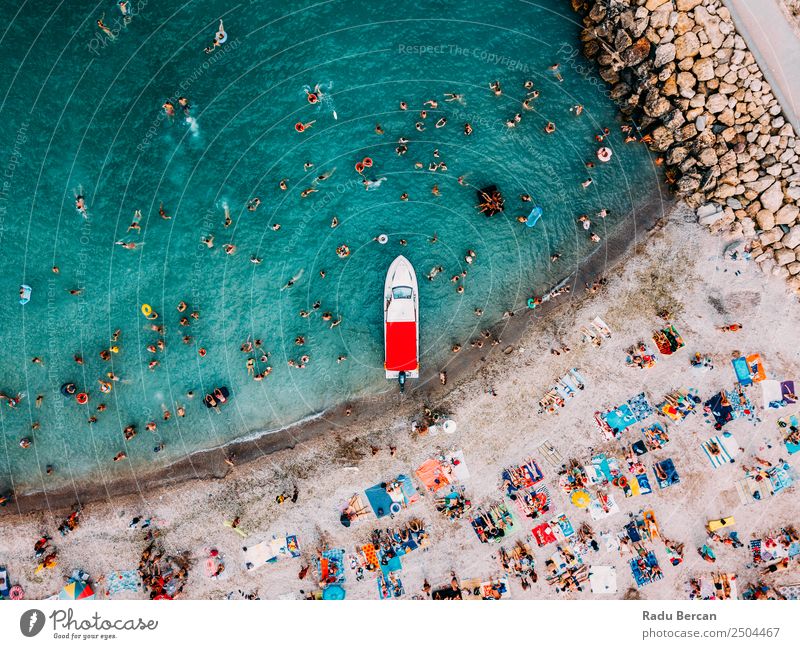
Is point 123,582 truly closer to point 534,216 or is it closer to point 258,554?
point 258,554

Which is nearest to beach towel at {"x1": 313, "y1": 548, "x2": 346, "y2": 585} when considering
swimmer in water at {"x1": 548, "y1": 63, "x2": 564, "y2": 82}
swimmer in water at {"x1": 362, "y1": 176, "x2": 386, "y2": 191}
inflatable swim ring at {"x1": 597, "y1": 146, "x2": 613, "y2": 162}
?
swimmer in water at {"x1": 362, "y1": 176, "x2": 386, "y2": 191}

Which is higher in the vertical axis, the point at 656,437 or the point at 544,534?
the point at 656,437

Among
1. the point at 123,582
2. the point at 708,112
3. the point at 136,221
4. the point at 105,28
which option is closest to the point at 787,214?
the point at 708,112

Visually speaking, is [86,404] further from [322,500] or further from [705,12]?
[705,12]

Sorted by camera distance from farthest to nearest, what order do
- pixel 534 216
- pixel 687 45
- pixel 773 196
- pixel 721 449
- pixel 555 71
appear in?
pixel 721 449 < pixel 534 216 < pixel 555 71 < pixel 773 196 < pixel 687 45

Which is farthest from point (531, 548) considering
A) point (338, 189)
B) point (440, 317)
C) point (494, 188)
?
point (338, 189)
